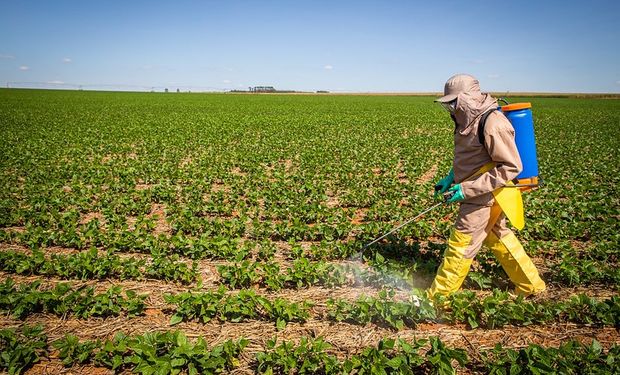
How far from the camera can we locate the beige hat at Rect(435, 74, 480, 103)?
3428mm

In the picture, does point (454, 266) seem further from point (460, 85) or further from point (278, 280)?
point (278, 280)

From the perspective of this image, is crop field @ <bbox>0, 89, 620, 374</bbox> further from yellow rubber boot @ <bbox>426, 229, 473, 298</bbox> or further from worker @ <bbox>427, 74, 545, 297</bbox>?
worker @ <bbox>427, 74, 545, 297</bbox>

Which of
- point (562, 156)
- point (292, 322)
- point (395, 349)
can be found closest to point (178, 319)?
point (292, 322)

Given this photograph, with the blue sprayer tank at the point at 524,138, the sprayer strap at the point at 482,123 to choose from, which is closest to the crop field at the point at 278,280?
the blue sprayer tank at the point at 524,138

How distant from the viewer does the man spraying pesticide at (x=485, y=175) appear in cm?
332

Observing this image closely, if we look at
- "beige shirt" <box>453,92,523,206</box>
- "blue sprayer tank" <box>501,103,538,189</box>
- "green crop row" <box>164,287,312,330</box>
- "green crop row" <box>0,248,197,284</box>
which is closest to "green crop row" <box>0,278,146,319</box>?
"green crop row" <box>164,287,312,330</box>

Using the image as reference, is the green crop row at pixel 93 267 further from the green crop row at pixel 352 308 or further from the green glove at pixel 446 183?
the green glove at pixel 446 183

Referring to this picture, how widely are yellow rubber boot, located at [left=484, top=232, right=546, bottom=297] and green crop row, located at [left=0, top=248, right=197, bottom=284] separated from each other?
361 centimetres

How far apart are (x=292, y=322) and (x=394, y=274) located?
1.45m

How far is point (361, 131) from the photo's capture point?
2119 cm

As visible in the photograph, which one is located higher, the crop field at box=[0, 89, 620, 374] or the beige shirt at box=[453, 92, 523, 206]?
the beige shirt at box=[453, 92, 523, 206]

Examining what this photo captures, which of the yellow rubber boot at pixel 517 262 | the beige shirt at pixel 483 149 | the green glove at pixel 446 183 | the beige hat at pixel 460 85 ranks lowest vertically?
the yellow rubber boot at pixel 517 262

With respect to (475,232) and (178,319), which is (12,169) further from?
(475,232)

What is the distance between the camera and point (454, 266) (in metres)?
3.63
